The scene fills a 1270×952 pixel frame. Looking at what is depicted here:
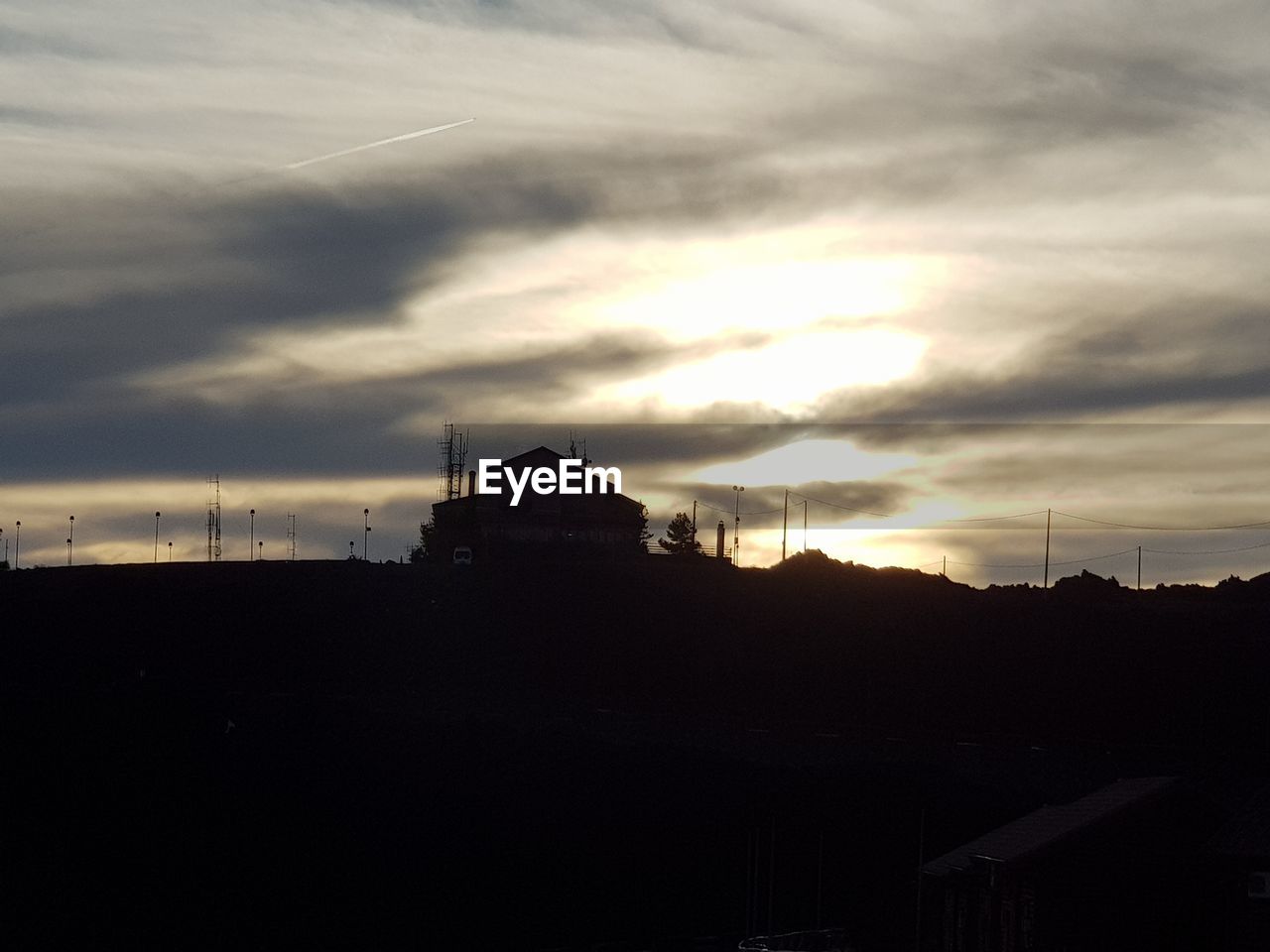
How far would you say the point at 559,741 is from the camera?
210 ft

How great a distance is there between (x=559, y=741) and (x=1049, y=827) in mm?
28113

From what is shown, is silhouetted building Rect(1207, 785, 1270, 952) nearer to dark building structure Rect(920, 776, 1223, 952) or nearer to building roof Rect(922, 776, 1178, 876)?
dark building structure Rect(920, 776, 1223, 952)

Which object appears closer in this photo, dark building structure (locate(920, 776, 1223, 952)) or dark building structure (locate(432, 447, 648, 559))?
dark building structure (locate(920, 776, 1223, 952))

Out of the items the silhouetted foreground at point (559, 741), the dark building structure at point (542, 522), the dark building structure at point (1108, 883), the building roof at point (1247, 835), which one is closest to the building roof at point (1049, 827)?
the dark building structure at point (1108, 883)

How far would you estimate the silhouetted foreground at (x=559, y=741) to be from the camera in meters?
51.8

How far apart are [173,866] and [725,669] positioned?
38.3 m

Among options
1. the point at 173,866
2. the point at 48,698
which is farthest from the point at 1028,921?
the point at 48,698

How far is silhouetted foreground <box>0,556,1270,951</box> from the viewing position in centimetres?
5175

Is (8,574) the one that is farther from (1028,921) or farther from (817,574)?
(1028,921)

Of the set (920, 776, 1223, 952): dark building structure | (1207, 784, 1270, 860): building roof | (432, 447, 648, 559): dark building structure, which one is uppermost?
(432, 447, 648, 559): dark building structure

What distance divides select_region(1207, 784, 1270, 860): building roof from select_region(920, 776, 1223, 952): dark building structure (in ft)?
2.26

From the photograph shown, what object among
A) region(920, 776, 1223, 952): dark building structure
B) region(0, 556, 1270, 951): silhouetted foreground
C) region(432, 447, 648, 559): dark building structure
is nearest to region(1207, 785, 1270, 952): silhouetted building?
region(920, 776, 1223, 952): dark building structure

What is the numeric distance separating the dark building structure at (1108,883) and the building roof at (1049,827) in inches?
2.8

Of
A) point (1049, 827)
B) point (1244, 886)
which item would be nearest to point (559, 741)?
point (1049, 827)
